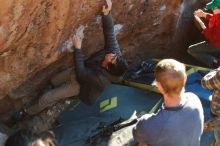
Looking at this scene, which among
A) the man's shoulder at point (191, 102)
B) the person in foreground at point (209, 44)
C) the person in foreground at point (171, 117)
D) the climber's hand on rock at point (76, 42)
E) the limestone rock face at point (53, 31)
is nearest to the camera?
the person in foreground at point (171, 117)

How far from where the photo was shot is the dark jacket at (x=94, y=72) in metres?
5.27

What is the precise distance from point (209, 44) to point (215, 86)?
2.70 metres

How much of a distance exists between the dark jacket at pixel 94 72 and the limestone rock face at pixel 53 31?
0.55 feet

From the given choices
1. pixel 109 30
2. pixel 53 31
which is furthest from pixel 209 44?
pixel 53 31

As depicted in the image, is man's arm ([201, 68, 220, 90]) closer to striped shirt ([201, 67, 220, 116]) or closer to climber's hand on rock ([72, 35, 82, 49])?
striped shirt ([201, 67, 220, 116])

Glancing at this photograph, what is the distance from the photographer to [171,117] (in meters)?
3.25

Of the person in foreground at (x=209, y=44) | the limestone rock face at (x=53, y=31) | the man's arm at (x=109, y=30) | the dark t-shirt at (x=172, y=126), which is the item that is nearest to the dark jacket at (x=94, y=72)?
the man's arm at (x=109, y=30)

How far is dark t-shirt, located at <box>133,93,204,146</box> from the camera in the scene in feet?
10.6

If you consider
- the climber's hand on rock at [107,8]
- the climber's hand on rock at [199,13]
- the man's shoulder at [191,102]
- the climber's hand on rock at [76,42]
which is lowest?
the man's shoulder at [191,102]

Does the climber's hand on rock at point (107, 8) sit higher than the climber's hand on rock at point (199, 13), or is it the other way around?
the climber's hand on rock at point (107, 8)

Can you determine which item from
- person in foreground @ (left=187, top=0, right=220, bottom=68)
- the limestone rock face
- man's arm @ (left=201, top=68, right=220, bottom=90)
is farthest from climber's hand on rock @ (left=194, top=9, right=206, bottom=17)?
man's arm @ (left=201, top=68, right=220, bottom=90)

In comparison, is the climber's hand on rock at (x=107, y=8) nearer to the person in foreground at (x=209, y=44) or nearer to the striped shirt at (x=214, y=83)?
the person in foreground at (x=209, y=44)

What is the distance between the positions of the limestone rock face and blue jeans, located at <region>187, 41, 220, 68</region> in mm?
530

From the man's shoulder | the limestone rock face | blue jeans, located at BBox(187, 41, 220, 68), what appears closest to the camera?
the man's shoulder
